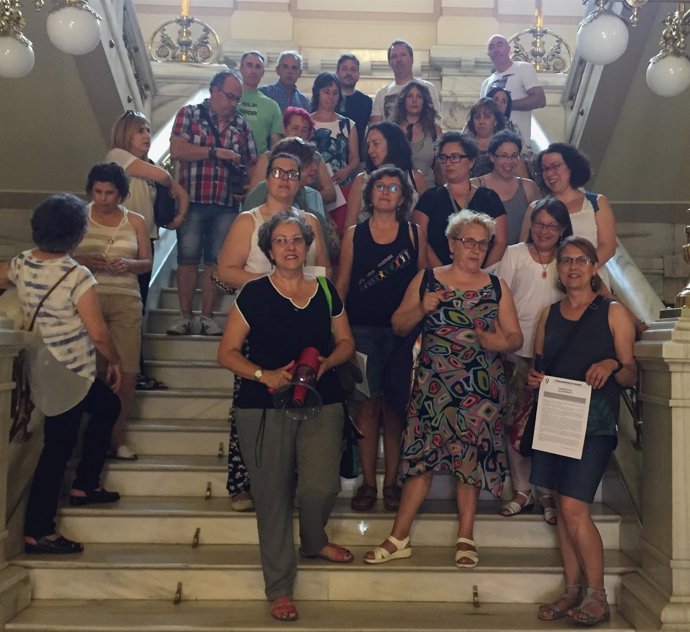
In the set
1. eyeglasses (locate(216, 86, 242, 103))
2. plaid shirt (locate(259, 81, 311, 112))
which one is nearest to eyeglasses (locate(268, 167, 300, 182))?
eyeglasses (locate(216, 86, 242, 103))

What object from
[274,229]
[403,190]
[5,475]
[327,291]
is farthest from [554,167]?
[5,475]

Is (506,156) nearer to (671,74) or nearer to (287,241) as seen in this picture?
(671,74)

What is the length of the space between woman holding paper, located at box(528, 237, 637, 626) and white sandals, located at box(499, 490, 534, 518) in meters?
0.43

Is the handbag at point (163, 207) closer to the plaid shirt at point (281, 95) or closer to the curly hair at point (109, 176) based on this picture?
the curly hair at point (109, 176)

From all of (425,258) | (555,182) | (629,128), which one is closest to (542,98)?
(629,128)

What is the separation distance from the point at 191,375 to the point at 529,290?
83.4 inches

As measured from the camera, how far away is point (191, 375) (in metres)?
5.66

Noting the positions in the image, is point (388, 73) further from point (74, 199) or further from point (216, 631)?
point (216, 631)

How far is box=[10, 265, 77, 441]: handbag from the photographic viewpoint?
4141 millimetres

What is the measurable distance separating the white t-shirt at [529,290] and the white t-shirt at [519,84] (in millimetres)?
2723

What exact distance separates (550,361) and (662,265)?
14.0 feet

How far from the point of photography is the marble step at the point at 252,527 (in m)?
4.40

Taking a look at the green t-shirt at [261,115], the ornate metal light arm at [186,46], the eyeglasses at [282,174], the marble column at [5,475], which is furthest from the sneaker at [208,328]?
the ornate metal light arm at [186,46]

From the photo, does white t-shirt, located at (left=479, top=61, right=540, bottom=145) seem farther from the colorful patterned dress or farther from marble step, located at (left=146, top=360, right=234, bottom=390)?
the colorful patterned dress
